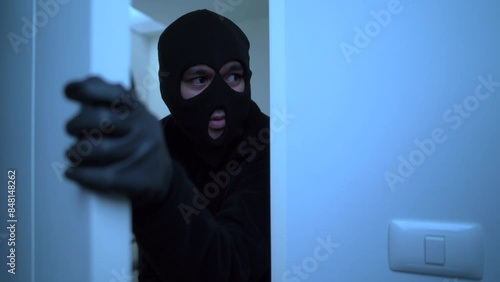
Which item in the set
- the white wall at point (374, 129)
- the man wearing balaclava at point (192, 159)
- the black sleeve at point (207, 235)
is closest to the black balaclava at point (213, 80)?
the man wearing balaclava at point (192, 159)

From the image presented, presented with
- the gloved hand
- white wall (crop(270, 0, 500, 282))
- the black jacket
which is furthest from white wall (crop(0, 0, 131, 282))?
white wall (crop(270, 0, 500, 282))

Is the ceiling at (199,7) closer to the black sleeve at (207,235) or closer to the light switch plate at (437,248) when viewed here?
the black sleeve at (207,235)

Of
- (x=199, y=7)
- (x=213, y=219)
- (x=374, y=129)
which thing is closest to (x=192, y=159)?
(x=213, y=219)

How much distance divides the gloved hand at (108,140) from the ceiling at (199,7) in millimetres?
1158

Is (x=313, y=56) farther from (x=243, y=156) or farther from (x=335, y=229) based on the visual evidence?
(x=243, y=156)

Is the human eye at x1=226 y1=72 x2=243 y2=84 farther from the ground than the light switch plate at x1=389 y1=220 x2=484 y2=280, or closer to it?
farther from the ground

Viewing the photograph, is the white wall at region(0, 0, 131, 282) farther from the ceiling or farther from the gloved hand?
the ceiling

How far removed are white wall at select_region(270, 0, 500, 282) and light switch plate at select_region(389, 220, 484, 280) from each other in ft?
0.04

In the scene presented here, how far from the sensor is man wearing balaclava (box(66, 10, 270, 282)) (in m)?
0.33

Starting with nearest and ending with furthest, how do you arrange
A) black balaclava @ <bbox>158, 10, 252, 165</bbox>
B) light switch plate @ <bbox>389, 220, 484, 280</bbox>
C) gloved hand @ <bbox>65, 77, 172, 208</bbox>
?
gloved hand @ <bbox>65, 77, 172, 208</bbox>
light switch plate @ <bbox>389, 220, 484, 280</bbox>
black balaclava @ <bbox>158, 10, 252, 165</bbox>

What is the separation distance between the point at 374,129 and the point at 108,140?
1.35 ft

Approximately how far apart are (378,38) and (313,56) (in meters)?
0.11

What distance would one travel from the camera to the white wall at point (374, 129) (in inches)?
A: 19.5

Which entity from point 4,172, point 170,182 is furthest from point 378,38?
point 4,172
